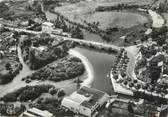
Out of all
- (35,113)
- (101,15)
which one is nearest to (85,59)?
(35,113)

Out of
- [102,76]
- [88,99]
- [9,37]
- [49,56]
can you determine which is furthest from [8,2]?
[88,99]

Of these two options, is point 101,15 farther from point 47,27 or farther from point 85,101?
point 85,101

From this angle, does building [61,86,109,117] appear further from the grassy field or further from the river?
the grassy field

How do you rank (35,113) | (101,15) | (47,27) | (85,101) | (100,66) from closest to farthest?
(35,113), (85,101), (100,66), (47,27), (101,15)

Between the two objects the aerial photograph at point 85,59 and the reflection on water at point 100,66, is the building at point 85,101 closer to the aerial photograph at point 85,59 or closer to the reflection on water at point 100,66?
the aerial photograph at point 85,59


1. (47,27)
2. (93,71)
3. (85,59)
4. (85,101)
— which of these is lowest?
(85,101)

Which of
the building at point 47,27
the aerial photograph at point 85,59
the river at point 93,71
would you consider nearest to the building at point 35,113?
the aerial photograph at point 85,59
